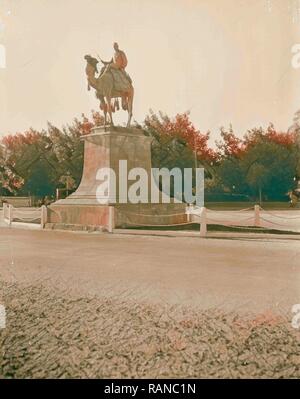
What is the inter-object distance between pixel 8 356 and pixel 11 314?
0.83m

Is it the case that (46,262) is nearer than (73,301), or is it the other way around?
(73,301)

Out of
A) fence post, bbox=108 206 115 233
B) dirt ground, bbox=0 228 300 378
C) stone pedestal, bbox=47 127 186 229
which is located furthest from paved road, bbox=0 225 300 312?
stone pedestal, bbox=47 127 186 229

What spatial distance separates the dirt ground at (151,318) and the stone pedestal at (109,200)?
6.44 metres

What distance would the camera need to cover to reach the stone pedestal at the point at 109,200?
13.7 metres

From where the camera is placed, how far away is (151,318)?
14.4 feet

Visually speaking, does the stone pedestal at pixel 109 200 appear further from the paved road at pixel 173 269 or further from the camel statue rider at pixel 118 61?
the paved road at pixel 173 269

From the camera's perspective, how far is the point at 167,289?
5410 millimetres

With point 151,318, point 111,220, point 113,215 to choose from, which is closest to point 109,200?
point 113,215

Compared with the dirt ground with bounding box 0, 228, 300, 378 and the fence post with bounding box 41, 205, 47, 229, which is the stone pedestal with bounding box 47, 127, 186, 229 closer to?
the fence post with bounding box 41, 205, 47, 229

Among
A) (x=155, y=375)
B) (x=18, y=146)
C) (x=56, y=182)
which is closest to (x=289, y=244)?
(x=155, y=375)

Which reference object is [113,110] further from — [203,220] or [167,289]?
[167,289]

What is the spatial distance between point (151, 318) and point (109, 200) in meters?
9.52

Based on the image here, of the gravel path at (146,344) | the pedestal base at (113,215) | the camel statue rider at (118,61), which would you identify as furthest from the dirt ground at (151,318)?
the camel statue rider at (118,61)

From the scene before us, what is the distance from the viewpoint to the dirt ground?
3771mm
